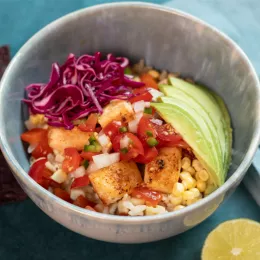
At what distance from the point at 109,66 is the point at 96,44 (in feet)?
0.70

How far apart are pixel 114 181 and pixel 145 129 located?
0.95ft

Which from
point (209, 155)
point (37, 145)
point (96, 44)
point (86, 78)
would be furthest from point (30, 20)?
point (209, 155)

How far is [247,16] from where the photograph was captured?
128 inches

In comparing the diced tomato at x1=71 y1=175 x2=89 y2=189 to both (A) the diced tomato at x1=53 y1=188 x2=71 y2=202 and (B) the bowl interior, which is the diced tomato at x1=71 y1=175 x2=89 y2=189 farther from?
(B) the bowl interior

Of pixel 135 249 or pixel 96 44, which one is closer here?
pixel 135 249

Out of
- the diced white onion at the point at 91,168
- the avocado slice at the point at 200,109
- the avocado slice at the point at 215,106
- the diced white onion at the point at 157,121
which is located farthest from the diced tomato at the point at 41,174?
the avocado slice at the point at 215,106

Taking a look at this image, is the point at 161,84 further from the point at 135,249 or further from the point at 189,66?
the point at 135,249

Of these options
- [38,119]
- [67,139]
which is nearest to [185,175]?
[67,139]

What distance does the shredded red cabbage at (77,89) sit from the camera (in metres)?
2.61

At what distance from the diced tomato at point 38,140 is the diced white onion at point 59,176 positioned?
163 mm

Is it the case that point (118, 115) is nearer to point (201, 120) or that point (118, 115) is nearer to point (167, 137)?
point (167, 137)

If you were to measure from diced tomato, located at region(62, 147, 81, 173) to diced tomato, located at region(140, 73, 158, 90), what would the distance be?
589 mm

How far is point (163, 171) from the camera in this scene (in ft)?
7.66

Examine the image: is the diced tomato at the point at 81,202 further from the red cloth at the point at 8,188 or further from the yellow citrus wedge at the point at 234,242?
the yellow citrus wedge at the point at 234,242
